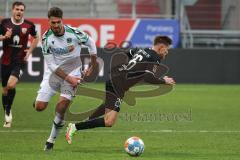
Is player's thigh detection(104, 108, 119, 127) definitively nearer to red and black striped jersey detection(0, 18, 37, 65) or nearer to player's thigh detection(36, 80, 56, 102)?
player's thigh detection(36, 80, 56, 102)

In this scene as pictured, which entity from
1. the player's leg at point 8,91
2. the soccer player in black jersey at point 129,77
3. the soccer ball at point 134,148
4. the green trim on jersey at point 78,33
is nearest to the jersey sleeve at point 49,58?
the green trim on jersey at point 78,33

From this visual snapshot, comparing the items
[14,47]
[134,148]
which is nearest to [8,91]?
[14,47]

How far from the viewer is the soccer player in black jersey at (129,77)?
1135 centimetres

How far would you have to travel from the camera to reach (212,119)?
16.8 m

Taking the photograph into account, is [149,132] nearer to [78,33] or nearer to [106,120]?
[106,120]

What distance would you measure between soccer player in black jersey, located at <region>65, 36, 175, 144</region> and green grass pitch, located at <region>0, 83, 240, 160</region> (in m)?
0.41

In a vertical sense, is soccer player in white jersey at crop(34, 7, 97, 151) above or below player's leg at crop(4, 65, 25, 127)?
above

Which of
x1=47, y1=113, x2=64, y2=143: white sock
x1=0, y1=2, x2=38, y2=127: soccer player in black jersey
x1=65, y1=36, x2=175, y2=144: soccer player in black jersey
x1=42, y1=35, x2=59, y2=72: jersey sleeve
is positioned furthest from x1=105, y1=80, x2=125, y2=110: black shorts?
x1=0, y1=2, x2=38, y2=127: soccer player in black jersey

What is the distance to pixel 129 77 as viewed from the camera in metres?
11.7

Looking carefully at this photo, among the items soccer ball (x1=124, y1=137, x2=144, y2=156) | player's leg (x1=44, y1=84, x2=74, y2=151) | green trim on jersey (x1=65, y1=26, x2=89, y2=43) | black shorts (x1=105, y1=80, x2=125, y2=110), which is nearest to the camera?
soccer ball (x1=124, y1=137, x2=144, y2=156)

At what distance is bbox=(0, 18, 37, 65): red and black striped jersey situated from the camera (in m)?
15.2

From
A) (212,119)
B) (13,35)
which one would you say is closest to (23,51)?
(13,35)

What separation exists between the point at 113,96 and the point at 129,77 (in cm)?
43

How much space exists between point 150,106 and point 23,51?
220 inches
